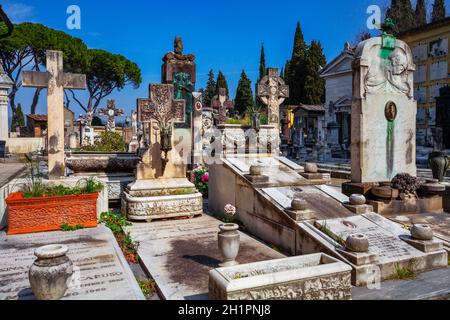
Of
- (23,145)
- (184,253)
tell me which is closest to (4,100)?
(23,145)

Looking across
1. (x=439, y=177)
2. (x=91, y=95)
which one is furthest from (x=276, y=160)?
(x=91, y=95)

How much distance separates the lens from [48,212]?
19.0ft

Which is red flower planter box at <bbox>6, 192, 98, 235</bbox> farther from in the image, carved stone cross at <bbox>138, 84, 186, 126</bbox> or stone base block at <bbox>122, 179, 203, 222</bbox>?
carved stone cross at <bbox>138, 84, 186, 126</bbox>

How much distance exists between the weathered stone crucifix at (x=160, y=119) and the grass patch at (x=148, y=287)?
3.58m

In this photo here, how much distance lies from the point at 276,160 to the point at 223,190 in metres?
1.60

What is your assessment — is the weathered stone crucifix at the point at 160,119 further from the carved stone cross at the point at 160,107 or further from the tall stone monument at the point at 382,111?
the tall stone monument at the point at 382,111

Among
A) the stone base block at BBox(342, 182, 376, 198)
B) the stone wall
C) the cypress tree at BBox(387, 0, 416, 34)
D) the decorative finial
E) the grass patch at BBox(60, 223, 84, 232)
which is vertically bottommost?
the grass patch at BBox(60, 223, 84, 232)

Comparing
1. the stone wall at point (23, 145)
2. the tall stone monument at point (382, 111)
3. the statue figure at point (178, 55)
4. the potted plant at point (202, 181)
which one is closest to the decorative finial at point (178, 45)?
the statue figure at point (178, 55)

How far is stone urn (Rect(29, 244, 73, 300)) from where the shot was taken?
10.0 feet

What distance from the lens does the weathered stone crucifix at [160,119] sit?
7.34 meters

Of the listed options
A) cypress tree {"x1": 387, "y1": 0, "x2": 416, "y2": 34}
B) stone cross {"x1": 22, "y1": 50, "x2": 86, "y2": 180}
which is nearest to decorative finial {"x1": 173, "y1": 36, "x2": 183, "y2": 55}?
stone cross {"x1": 22, "y1": 50, "x2": 86, "y2": 180}

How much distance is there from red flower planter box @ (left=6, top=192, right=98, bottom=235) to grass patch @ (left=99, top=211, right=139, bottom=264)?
1.23 ft

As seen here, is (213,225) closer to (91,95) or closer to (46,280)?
(46,280)

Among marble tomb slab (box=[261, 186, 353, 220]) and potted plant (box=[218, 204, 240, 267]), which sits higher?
marble tomb slab (box=[261, 186, 353, 220])
